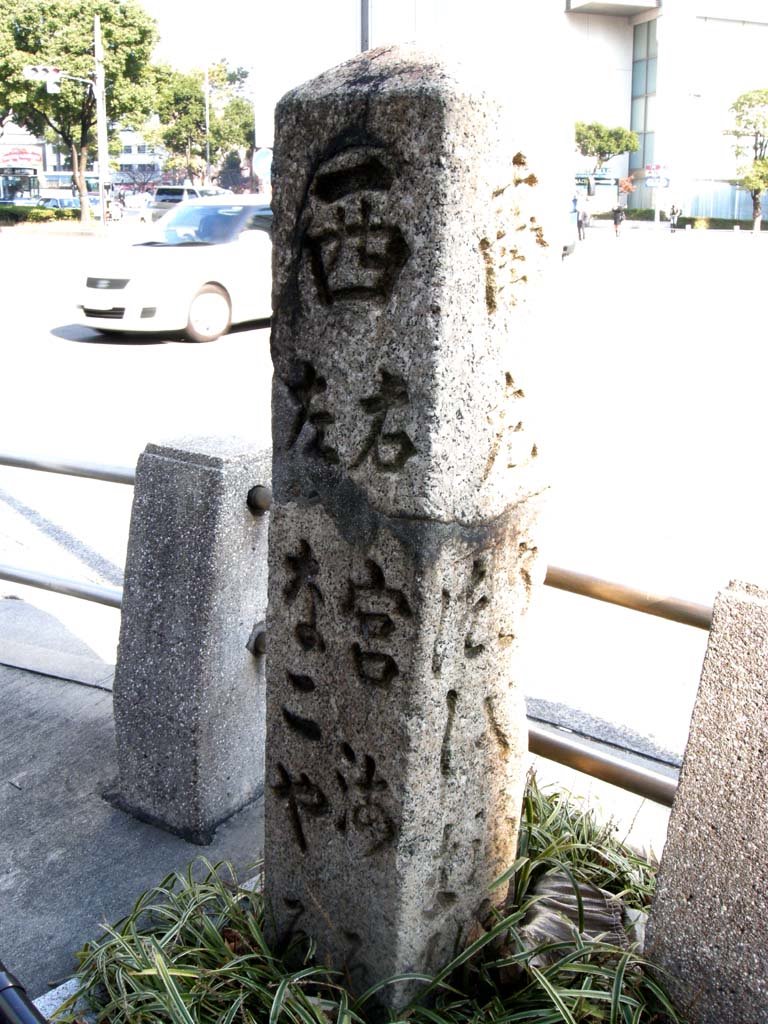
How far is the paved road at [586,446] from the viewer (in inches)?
187

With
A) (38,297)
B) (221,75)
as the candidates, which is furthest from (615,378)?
(221,75)

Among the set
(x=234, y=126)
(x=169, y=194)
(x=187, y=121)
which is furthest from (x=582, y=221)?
(x=234, y=126)

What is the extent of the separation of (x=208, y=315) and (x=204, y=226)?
123cm

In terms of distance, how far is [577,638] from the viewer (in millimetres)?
5191

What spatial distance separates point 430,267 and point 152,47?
5411cm

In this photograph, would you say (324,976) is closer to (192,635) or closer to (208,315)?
(192,635)

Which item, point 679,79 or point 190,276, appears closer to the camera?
point 190,276

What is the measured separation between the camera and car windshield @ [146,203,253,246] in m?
14.1

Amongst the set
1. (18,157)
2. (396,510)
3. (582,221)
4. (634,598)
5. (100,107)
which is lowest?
(634,598)

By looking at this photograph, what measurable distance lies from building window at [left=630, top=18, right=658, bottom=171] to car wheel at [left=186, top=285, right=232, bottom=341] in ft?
189

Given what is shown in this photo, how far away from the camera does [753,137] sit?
6000cm

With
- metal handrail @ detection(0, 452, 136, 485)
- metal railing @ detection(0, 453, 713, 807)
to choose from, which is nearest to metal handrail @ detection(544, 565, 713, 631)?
metal railing @ detection(0, 453, 713, 807)

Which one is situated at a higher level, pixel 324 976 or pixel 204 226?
pixel 204 226

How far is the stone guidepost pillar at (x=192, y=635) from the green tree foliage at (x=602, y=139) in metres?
65.1
